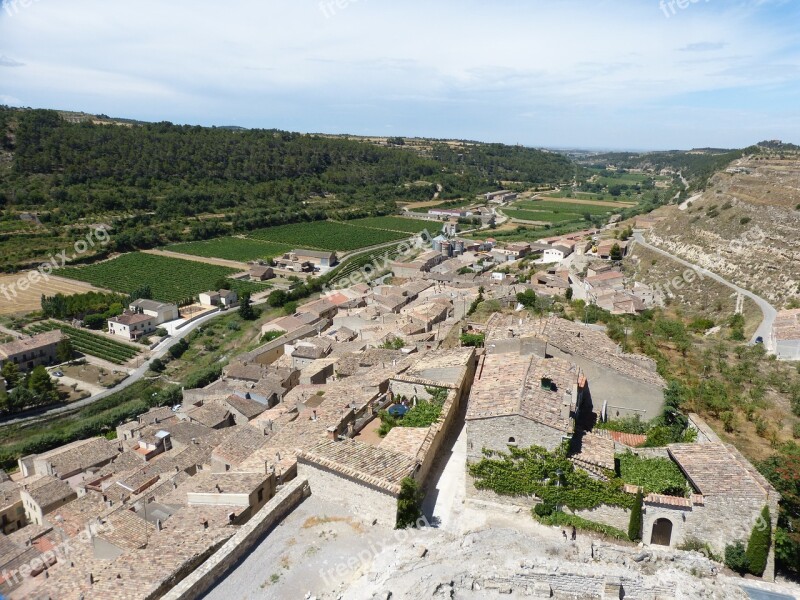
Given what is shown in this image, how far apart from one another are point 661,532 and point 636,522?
0.91 m

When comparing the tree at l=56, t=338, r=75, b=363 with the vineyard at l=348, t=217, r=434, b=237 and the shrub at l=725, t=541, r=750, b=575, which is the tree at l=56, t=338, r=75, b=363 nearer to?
the shrub at l=725, t=541, r=750, b=575

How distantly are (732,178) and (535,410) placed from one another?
5766 cm

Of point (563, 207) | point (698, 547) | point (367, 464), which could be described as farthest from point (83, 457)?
point (563, 207)

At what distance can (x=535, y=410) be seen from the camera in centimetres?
1262

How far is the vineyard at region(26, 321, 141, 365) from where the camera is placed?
4272 centimetres

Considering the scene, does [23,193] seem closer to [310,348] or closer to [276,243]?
[276,243]

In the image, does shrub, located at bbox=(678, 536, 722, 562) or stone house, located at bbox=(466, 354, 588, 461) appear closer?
shrub, located at bbox=(678, 536, 722, 562)

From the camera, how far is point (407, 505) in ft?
36.4

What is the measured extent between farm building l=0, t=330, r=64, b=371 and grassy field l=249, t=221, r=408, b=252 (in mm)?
42393

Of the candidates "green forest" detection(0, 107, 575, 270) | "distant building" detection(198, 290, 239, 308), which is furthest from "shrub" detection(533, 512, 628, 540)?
"green forest" detection(0, 107, 575, 270)

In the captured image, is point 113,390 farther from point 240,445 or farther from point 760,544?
point 760,544

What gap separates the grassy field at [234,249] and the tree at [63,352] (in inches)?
1303

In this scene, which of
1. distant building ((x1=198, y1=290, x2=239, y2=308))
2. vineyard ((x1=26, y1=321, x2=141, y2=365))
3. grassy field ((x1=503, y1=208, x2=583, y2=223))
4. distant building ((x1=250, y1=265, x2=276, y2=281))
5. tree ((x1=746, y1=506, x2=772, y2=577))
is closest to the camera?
tree ((x1=746, y1=506, x2=772, y2=577))

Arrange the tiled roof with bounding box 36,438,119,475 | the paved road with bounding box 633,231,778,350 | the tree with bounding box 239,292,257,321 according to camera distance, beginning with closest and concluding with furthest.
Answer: the tiled roof with bounding box 36,438,119,475 < the paved road with bounding box 633,231,778,350 < the tree with bounding box 239,292,257,321
